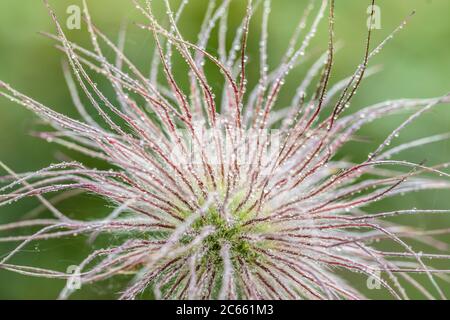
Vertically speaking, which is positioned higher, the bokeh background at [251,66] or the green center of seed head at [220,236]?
the bokeh background at [251,66]

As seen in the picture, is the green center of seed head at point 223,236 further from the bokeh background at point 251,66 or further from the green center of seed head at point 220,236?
the bokeh background at point 251,66

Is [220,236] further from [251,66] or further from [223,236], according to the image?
[251,66]

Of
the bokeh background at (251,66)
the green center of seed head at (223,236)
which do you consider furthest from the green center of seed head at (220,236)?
the bokeh background at (251,66)

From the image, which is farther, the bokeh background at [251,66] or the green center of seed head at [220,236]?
the bokeh background at [251,66]

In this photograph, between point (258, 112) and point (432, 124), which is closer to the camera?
point (258, 112)

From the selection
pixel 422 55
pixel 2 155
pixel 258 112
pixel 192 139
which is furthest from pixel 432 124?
pixel 2 155

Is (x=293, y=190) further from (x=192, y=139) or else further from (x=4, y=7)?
(x=4, y=7)

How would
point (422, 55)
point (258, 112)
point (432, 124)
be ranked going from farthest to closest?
point (422, 55) < point (432, 124) < point (258, 112)

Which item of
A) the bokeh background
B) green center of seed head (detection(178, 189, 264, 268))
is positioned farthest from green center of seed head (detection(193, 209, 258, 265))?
the bokeh background

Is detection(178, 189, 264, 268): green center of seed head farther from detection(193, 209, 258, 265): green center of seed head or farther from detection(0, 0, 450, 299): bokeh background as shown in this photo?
detection(0, 0, 450, 299): bokeh background
